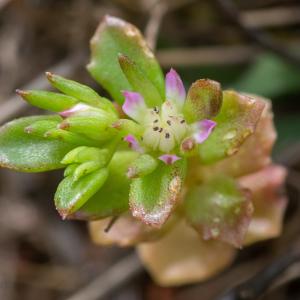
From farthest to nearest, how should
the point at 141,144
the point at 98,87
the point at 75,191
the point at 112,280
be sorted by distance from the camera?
the point at 98,87 → the point at 112,280 → the point at 141,144 → the point at 75,191

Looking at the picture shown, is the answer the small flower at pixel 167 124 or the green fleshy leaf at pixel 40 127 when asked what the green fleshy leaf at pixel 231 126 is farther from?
the green fleshy leaf at pixel 40 127

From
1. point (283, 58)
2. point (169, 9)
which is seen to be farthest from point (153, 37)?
point (283, 58)

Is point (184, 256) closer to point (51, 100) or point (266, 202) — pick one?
point (266, 202)

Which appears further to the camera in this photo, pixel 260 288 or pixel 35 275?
pixel 35 275

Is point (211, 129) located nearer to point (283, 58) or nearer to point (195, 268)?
point (195, 268)

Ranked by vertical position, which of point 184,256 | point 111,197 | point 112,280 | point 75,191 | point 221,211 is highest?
point 75,191

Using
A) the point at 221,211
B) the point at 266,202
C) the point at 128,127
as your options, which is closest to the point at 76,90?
the point at 128,127
